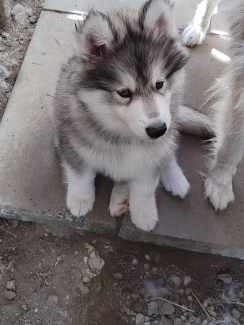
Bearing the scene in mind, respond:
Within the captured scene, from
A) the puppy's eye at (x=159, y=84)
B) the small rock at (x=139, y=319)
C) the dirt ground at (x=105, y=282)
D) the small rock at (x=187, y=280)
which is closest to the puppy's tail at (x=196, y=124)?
the dirt ground at (x=105, y=282)

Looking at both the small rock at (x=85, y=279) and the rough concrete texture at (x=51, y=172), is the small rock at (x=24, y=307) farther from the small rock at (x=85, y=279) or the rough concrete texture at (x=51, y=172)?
the rough concrete texture at (x=51, y=172)

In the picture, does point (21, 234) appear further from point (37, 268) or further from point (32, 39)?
point (32, 39)

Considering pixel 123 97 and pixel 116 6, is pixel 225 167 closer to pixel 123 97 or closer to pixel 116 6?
pixel 123 97

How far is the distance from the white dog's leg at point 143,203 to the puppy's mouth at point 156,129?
1.86ft

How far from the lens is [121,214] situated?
9.63 feet

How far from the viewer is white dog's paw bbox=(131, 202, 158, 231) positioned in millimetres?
2838

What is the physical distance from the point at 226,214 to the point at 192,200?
0.19 meters

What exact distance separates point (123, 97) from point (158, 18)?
346 mm

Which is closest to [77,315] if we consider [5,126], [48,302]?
[48,302]

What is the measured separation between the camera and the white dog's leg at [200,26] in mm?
3572

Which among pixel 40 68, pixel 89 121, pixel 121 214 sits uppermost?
pixel 89 121

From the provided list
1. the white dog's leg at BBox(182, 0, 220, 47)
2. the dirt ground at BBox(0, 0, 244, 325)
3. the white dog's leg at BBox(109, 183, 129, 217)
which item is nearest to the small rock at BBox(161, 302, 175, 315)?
the dirt ground at BBox(0, 0, 244, 325)

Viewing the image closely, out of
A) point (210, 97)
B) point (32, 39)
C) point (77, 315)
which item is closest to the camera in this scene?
point (77, 315)

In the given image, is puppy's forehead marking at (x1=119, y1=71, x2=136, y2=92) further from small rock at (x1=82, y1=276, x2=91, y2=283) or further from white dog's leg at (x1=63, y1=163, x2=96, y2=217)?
small rock at (x1=82, y1=276, x2=91, y2=283)
